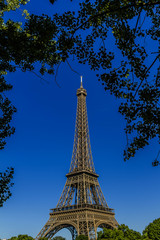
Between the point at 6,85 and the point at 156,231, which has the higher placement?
the point at 6,85

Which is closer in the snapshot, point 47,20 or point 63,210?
point 47,20

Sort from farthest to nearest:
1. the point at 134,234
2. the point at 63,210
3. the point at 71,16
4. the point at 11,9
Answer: the point at 63,210
the point at 134,234
the point at 11,9
the point at 71,16

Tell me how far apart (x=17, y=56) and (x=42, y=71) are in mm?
2129

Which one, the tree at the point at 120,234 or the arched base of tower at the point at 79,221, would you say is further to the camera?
the arched base of tower at the point at 79,221

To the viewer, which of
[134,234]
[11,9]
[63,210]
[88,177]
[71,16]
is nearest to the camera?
[71,16]

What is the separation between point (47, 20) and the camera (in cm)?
905

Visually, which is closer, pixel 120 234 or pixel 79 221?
pixel 120 234

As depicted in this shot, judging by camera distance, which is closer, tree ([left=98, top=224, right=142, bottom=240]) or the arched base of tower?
tree ([left=98, top=224, right=142, bottom=240])

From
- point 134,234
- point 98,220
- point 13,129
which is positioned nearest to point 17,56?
point 13,129

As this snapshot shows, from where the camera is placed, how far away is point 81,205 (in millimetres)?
46594

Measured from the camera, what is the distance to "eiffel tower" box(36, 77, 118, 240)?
44.3m

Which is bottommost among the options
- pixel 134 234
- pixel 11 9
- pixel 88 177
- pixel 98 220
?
pixel 134 234

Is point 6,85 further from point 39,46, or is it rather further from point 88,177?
point 88,177

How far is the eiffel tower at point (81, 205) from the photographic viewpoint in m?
44.3
